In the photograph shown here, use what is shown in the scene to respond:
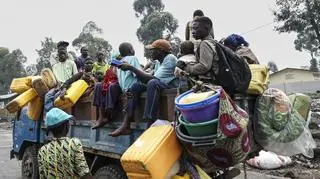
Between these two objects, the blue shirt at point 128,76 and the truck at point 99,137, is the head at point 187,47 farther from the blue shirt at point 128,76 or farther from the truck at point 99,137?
the blue shirt at point 128,76

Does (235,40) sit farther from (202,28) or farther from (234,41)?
(202,28)

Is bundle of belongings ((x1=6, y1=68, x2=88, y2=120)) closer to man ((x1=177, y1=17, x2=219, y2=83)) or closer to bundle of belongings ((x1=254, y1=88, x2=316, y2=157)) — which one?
man ((x1=177, y1=17, x2=219, y2=83))

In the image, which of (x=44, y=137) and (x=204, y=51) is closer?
(x=204, y=51)

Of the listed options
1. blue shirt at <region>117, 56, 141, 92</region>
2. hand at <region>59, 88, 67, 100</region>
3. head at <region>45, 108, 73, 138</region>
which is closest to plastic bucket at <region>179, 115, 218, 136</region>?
head at <region>45, 108, 73, 138</region>

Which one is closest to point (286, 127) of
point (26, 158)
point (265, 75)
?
point (265, 75)

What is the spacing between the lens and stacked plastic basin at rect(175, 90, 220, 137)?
3531mm

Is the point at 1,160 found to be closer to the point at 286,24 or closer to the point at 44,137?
the point at 44,137

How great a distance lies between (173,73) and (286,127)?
1333 millimetres

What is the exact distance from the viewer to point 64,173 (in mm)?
3346

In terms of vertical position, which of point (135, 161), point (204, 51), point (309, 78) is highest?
point (204, 51)

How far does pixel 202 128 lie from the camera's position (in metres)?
3.62

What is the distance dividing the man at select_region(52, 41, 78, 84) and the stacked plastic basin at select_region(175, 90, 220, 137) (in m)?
4.29

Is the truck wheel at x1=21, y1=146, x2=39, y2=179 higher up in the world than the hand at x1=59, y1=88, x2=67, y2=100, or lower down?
lower down

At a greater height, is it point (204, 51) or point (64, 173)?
point (204, 51)
